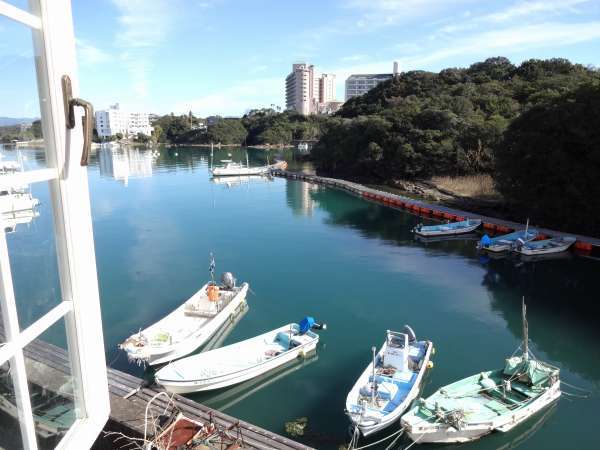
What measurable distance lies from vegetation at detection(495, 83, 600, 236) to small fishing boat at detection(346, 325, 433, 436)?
16445mm

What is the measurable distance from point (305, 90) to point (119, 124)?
60.5 metres

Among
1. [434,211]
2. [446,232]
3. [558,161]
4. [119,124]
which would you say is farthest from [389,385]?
[119,124]

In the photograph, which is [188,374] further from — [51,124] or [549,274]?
[549,274]

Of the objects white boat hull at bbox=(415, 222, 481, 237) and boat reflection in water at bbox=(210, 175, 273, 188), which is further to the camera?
Answer: boat reflection in water at bbox=(210, 175, 273, 188)

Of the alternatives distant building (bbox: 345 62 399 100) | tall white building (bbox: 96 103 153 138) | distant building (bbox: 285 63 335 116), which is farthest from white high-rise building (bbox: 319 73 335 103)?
tall white building (bbox: 96 103 153 138)

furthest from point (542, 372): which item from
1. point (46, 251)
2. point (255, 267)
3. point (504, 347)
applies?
point (255, 267)

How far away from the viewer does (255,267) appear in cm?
1959

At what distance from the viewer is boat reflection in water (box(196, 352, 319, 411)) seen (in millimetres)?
10111

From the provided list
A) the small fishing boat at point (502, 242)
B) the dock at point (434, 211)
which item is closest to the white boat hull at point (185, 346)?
the small fishing boat at point (502, 242)

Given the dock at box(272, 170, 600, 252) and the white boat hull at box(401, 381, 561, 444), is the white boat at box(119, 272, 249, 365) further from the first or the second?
the dock at box(272, 170, 600, 252)

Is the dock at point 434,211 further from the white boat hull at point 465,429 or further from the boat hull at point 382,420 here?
the boat hull at point 382,420

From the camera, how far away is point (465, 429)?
27.5 feet

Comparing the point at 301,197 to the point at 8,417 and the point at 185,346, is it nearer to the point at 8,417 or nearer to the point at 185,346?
the point at 185,346

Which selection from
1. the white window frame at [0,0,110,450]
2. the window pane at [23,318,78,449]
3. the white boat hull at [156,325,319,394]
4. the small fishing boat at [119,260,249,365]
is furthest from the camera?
the small fishing boat at [119,260,249,365]
